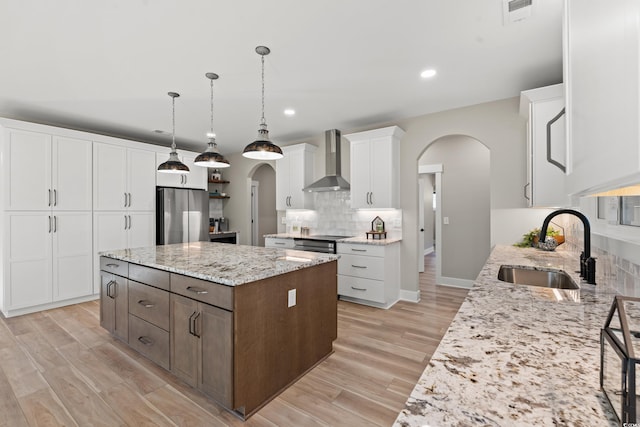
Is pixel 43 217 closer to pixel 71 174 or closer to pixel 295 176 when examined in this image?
pixel 71 174

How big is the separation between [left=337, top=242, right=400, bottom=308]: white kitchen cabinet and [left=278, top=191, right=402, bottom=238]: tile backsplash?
411 millimetres

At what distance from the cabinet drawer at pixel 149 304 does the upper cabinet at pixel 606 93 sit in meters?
2.38

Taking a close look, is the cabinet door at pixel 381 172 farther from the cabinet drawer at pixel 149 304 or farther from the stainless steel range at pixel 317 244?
the cabinet drawer at pixel 149 304

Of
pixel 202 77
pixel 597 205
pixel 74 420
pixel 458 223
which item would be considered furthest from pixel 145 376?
pixel 458 223

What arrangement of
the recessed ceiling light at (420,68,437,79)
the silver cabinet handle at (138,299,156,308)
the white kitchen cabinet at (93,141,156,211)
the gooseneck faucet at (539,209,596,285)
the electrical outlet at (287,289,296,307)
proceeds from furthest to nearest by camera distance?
the white kitchen cabinet at (93,141,156,211)
the recessed ceiling light at (420,68,437,79)
the silver cabinet handle at (138,299,156,308)
the electrical outlet at (287,289,296,307)
the gooseneck faucet at (539,209,596,285)

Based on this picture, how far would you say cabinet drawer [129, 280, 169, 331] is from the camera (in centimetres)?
217

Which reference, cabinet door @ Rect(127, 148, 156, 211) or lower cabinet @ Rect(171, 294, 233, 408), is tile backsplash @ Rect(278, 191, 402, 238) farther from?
lower cabinet @ Rect(171, 294, 233, 408)

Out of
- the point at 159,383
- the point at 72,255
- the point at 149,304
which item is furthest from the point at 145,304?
the point at 72,255

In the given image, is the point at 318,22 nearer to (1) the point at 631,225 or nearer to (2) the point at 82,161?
(1) the point at 631,225

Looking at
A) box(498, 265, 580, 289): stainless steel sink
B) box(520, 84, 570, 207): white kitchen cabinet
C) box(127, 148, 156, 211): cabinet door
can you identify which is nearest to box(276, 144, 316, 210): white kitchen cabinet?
box(127, 148, 156, 211): cabinet door

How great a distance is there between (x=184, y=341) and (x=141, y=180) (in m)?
3.67

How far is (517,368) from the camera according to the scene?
71 cm

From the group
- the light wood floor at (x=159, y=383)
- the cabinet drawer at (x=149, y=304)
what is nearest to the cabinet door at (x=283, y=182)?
the light wood floor at (x=159, y=383)

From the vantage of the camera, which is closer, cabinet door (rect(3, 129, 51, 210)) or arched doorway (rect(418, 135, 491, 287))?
cabinet door (rect(3, 129, 51, 210))
